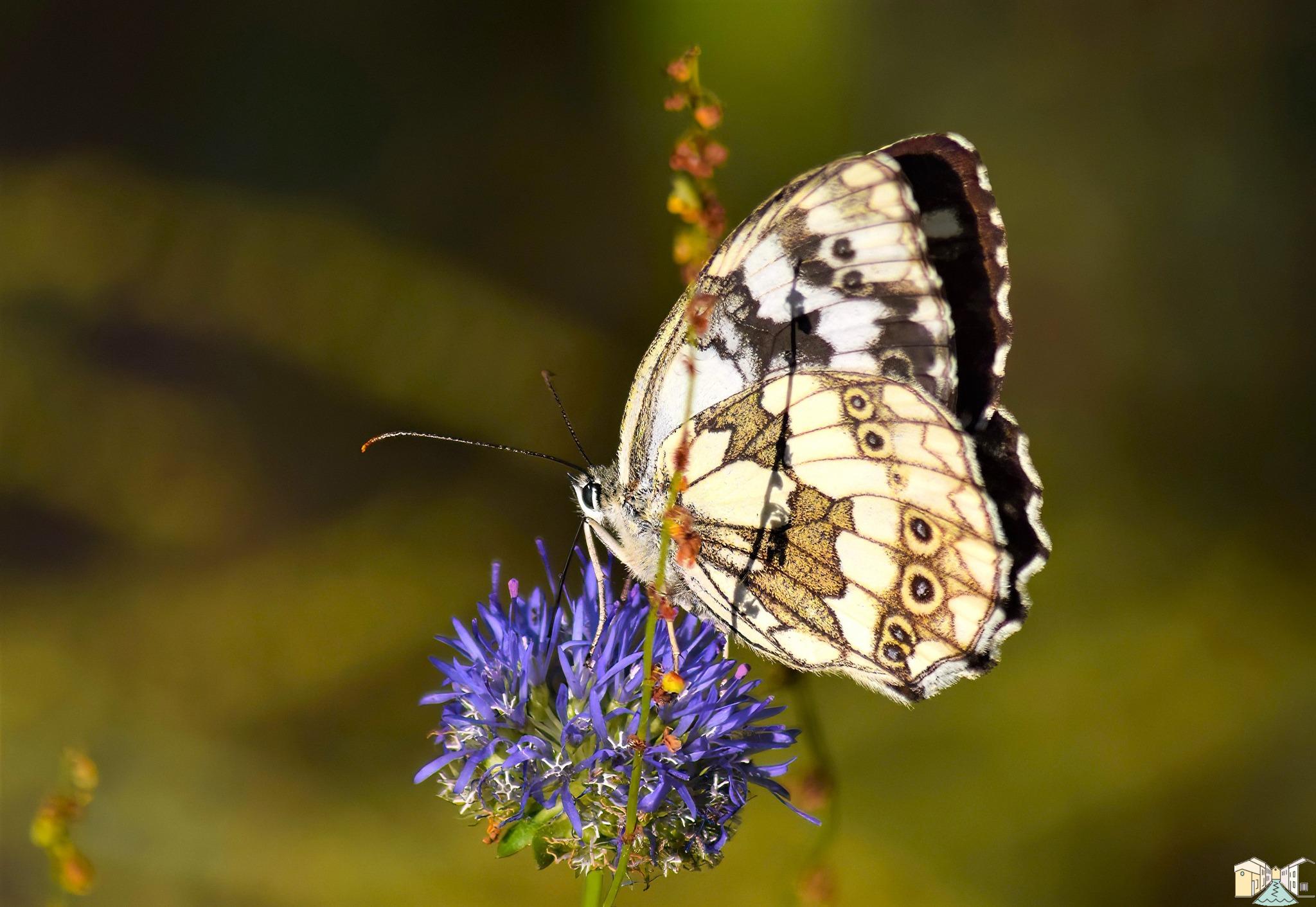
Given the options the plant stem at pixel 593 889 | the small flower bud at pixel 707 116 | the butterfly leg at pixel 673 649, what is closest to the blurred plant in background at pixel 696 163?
the small flower bud at pixel 707 116

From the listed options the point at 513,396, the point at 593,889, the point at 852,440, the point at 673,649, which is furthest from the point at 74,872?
the point at 513,396

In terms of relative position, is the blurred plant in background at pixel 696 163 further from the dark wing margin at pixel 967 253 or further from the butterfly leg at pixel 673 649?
the butterfly leg at pixel 673 649

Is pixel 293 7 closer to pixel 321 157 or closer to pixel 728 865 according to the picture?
pixel 321 157

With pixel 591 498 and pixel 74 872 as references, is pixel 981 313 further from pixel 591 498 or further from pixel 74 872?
pixel 74 872

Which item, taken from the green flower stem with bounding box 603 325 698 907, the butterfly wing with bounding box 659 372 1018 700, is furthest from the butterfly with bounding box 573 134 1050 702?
the green flower stem with bounding box 603 325 698 907

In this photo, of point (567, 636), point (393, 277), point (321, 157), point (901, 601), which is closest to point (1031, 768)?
point (901, 601)
